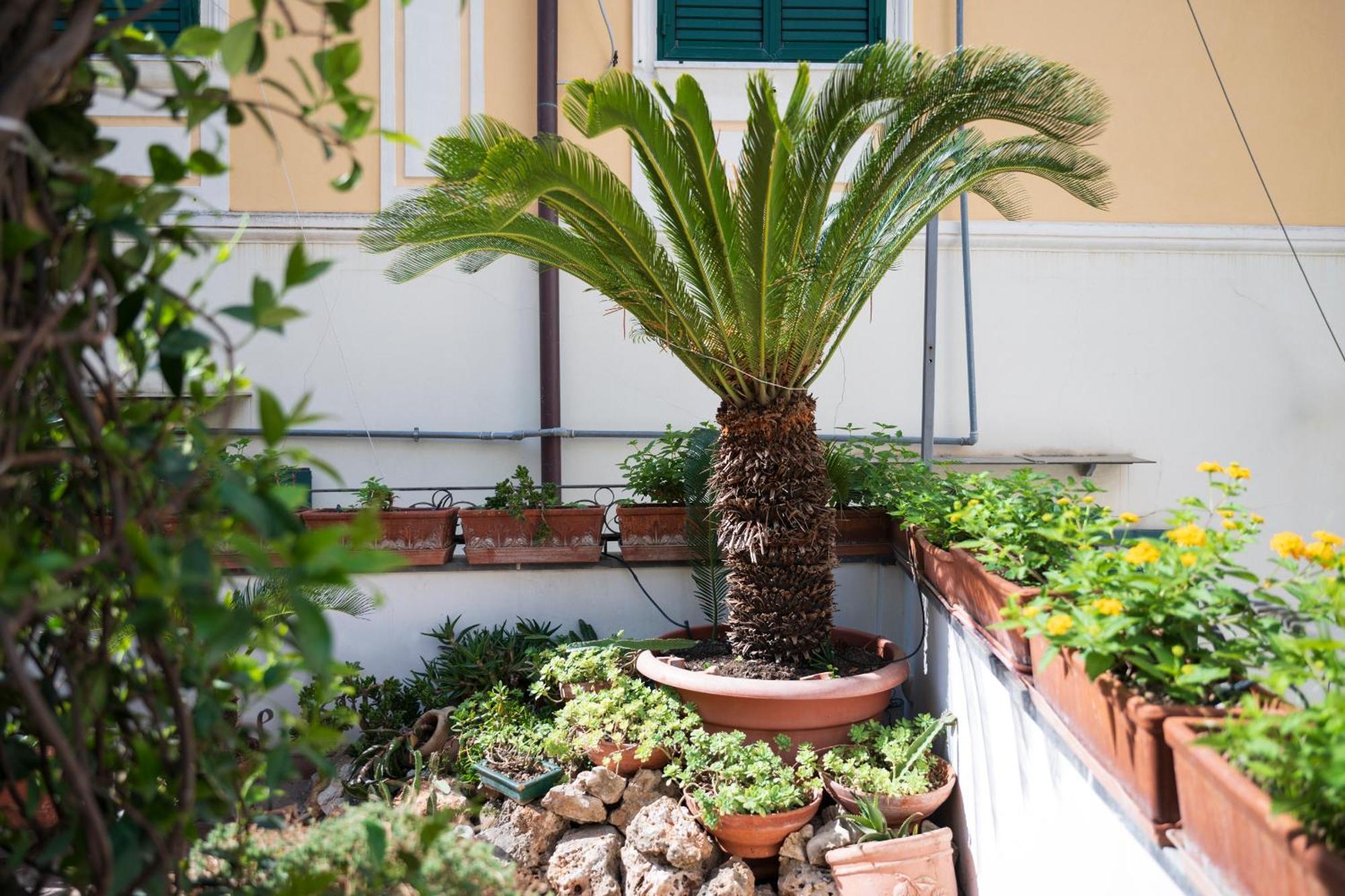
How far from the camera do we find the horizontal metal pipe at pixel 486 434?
5777mm

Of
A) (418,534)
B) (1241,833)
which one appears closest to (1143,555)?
(1241,833)

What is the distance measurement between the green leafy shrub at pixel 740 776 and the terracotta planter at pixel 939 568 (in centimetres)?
74

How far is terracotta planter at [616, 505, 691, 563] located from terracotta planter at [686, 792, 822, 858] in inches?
57.2

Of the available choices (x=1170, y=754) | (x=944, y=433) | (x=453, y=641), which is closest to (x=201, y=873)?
(x=1170, y=754)

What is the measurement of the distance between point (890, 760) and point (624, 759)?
944 millimetres

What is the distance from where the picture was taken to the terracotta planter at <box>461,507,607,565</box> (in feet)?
14.5

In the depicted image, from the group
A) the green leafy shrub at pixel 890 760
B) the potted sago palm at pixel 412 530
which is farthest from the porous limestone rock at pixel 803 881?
the potted sago palm at pixel 412 530

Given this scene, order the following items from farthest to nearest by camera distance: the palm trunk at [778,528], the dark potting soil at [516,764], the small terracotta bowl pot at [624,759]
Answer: the palm trunk at [778,528], the dark potting soil at [516,764], the small terracotta bowl pot at [624,759]

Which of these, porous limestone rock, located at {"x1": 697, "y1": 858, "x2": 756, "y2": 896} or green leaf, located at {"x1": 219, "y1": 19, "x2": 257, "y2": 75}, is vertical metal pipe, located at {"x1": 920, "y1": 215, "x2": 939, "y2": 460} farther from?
green leaf, located at {"x1": 219, "y1": 19, "x2": 257, "y2": 75}

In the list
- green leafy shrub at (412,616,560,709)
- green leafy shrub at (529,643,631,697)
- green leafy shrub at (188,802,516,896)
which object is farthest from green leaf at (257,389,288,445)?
green leafy shrub at (412,616,560,709)

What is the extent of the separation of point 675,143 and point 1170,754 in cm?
242

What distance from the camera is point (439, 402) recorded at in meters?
5.89

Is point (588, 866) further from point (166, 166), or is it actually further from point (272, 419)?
point (166, 166)

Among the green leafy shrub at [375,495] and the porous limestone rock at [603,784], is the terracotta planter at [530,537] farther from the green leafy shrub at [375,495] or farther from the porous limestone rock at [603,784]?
the porous limestone rock at [603,784]
